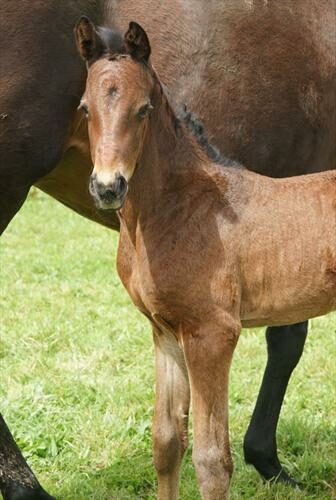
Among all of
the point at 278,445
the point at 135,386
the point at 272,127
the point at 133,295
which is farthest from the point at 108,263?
the point at 133,295

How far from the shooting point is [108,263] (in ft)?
27.1

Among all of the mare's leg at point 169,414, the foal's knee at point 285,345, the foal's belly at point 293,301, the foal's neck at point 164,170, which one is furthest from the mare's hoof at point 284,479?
the foal's neck at point 164,170

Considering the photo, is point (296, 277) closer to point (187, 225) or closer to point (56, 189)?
point (187, 225)

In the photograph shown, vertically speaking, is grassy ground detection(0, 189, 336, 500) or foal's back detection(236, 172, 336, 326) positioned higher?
foal's back detection(236, 172, 336, 326)

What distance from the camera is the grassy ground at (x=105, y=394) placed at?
14.1 feet

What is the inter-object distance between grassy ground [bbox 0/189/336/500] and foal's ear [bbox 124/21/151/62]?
1946 millimetres

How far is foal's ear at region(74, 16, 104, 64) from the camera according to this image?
3092mm

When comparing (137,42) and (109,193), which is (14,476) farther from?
(137,42)

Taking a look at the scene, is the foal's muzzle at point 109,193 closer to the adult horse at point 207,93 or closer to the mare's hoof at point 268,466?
the adult horse at point 207,93

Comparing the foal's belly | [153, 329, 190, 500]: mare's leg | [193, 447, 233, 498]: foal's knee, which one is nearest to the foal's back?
the foal's belly

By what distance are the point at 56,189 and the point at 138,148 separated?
113cm

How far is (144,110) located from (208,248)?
0.53 m

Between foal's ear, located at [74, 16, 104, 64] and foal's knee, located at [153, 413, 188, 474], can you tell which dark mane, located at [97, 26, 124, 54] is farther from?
foal's knee, located at [153, 413, 188, 474]

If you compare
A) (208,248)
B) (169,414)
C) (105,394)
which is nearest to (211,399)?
(169,414)
